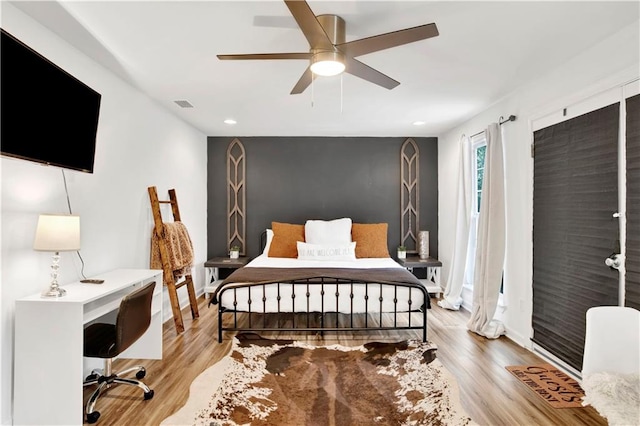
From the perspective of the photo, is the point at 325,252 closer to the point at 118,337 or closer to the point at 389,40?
the point at 118,337

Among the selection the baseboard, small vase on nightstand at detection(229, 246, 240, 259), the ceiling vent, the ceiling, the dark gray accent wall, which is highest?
the ceiling vent

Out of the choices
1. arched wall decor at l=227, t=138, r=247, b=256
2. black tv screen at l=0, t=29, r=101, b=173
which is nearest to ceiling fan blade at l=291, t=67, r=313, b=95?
black tv screen at l=0, t=29, r=101, b=173

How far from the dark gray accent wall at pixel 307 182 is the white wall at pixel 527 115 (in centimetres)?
164

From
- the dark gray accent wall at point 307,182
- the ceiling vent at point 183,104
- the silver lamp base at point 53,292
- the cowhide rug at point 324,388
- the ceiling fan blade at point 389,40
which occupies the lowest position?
Answer: the cowhide rug at point 324,388

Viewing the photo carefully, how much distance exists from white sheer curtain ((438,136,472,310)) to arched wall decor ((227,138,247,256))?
310cm

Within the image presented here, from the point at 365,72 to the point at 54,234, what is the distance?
7.12 feet

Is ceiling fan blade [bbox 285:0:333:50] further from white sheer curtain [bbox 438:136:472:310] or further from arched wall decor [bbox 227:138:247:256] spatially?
arched wall decor [bbox 227:138:247:256]

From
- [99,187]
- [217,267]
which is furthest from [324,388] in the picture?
[217,267]

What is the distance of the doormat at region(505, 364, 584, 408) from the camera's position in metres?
2.42

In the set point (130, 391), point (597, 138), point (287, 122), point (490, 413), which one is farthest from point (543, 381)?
point (287, 122)

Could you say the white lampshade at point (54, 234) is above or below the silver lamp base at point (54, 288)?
above

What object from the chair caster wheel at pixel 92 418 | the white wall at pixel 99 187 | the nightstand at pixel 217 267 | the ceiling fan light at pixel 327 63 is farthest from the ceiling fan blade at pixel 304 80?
the nightstand at pixel 217 267

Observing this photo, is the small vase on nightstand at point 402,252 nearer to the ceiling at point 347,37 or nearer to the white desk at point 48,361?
the ceiling at point 347,37

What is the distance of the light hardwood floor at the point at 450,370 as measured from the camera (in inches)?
88.9
